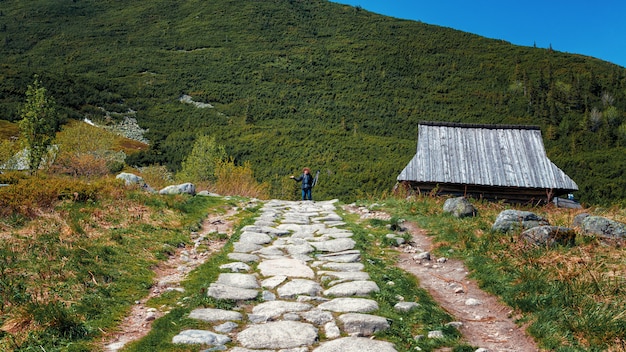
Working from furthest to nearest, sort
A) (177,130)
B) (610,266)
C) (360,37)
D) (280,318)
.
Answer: (360,37), (177,130), (610,266), (280,318)

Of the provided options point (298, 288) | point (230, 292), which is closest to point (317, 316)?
point (298, 288)

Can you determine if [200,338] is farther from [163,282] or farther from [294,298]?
[163,282]

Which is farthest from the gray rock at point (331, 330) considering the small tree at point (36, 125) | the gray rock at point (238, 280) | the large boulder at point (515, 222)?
the small tree at point (36, 125)

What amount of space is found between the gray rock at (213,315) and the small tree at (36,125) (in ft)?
86.6

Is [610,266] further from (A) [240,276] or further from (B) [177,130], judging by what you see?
(B) [177,130]

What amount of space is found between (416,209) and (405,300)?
20.1ft

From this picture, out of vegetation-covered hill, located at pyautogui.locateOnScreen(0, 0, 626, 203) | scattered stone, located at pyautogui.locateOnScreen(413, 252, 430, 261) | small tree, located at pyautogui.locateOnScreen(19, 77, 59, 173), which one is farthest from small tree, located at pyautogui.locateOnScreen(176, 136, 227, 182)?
scattered stone, located at pyautogui.locateOnScreen(413, 252, 430, 261)

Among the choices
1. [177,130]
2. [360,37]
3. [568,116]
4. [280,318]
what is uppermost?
[360,37]

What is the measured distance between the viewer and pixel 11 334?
3756 mm

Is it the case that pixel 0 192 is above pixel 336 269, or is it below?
above

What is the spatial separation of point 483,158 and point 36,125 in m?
25.6

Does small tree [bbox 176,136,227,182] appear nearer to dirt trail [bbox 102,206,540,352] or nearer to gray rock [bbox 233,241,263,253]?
gray rock [bbox 233,241,263,253]

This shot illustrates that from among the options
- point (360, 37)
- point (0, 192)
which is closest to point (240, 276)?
point (0, 192)

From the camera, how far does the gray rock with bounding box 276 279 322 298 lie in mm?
5328
